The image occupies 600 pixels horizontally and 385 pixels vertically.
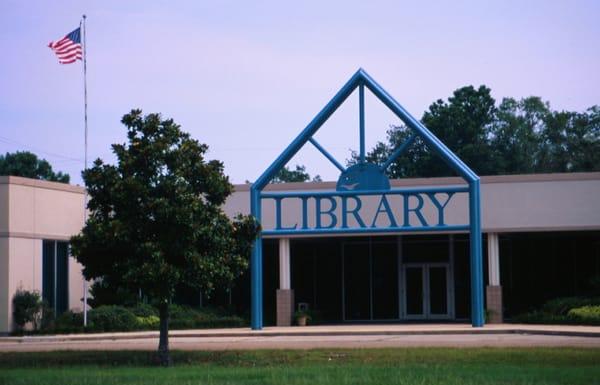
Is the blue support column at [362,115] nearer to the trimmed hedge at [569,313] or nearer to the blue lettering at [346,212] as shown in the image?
the blue lettering at [346,212]

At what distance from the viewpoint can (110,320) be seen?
3703 centimetres

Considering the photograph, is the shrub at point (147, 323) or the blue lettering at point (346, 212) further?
the shrub at point (147, 323)

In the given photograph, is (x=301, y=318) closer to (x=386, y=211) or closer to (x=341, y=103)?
(x=386, y=211)

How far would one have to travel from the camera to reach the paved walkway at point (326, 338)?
2761 cm

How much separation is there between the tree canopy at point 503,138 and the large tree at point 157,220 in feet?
168

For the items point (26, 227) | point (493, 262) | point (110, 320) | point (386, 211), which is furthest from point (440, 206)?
point (26, 227)

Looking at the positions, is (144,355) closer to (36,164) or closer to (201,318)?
(201,318)

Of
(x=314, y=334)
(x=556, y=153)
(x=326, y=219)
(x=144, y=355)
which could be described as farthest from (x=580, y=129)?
(x=144, y=355)

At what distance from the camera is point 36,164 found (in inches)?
3238

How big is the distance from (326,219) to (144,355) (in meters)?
14.0

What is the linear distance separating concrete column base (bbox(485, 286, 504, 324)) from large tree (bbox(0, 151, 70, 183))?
5174 cm

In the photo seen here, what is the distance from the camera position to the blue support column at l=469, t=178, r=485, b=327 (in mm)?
33094

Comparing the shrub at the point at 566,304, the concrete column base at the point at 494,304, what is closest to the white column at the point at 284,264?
the concrete column base at the point at 494,304

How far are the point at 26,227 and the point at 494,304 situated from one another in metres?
17.0
